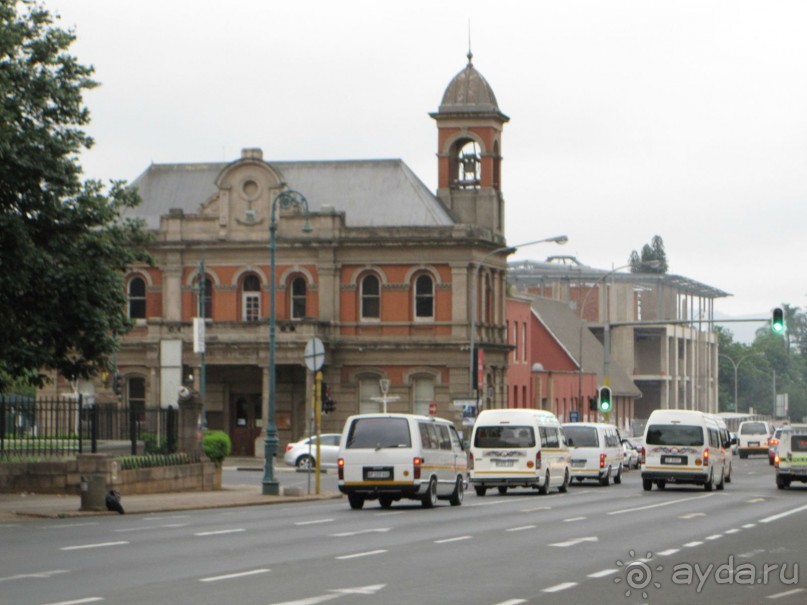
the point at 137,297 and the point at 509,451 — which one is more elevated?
the point at 137,297

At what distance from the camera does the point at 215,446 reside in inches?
1757

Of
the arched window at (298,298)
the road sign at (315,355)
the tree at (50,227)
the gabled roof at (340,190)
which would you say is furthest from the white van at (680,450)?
the arched window at (298,298)

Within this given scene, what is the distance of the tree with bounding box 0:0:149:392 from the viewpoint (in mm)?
30094

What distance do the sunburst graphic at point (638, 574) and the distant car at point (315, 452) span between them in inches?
1591

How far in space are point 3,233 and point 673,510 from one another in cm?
1336

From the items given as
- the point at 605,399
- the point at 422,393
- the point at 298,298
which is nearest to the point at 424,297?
the point at 422,393

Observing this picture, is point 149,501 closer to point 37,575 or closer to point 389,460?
point 389,460

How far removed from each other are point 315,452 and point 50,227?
30.4 metres

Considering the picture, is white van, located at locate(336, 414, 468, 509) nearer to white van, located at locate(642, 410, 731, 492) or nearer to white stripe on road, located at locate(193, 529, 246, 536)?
white stripe on road, located at locate(193, 529, 246, 536)

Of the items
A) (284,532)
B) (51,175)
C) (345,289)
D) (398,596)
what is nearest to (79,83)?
(51,175)

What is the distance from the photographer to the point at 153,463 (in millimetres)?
39531

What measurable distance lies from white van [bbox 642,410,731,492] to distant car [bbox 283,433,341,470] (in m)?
18.2

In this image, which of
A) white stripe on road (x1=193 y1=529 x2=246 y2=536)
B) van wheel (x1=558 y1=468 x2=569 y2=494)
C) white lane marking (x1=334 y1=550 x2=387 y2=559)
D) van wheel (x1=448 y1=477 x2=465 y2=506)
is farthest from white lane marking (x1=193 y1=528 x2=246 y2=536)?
van wheel (x1=558 y1=468 x2=569 y2=494)

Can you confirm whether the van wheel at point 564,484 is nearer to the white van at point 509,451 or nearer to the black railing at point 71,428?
the white van at point 509,451
